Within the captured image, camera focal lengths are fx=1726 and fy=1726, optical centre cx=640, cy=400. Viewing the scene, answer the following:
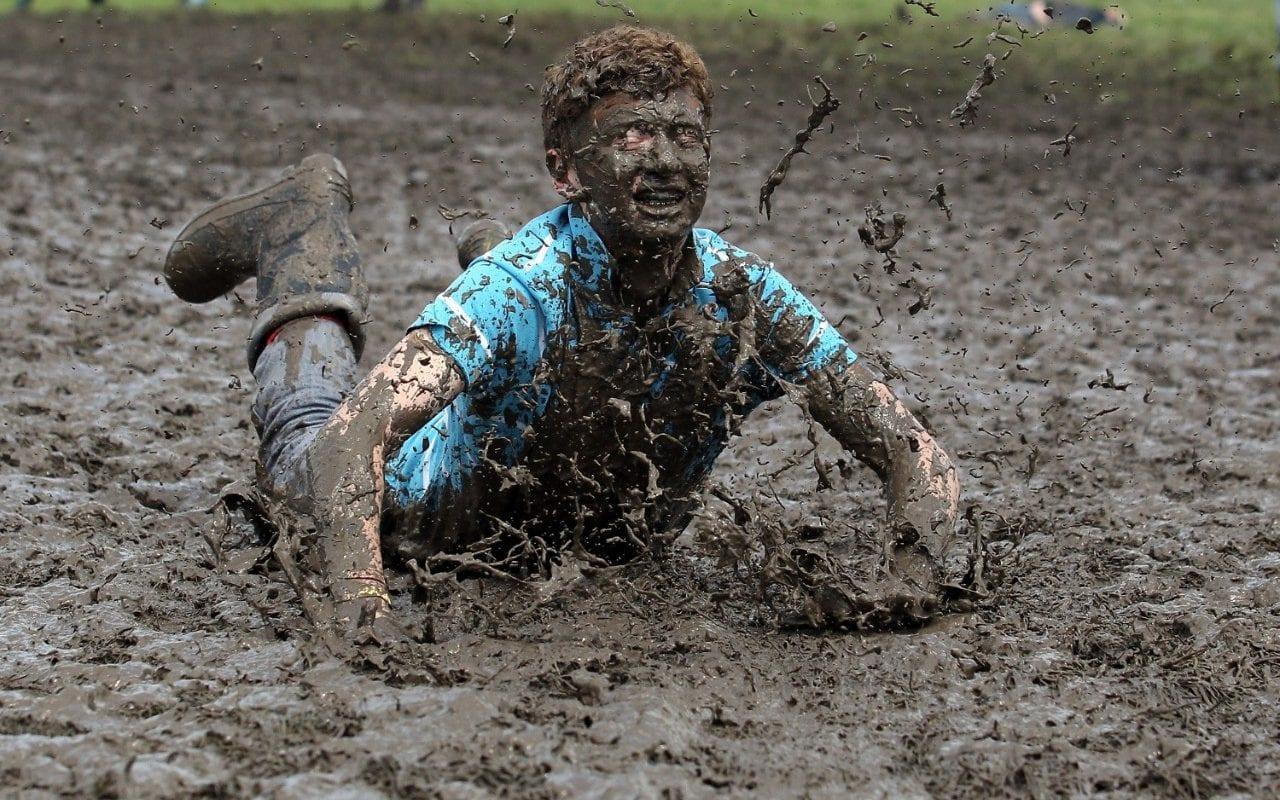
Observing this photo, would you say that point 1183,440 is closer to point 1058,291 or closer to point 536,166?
point 1058,291

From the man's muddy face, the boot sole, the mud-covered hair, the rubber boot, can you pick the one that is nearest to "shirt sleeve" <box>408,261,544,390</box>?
Result: the man's muddy face

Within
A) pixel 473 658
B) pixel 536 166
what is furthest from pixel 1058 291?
pixel 473 658

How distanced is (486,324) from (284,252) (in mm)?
1594

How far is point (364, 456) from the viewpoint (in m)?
3.89

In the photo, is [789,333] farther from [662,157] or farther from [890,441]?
[662,157]

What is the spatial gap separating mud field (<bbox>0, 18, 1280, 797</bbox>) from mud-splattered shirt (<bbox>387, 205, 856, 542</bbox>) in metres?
0.28

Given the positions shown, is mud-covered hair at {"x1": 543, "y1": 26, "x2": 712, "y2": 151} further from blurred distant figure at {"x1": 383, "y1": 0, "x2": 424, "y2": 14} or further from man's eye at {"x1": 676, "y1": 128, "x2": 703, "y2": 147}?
→ blurred distant figure at {"x1": 383, "y1": 0, "x2": 424, "y2": 14}

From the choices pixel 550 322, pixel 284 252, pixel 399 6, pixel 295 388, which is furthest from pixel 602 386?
pixel 399 6

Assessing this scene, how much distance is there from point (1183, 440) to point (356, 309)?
9.89 feet

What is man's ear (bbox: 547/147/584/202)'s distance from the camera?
4195 mm

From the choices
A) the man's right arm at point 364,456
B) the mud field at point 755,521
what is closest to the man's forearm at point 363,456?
the man's right arm at point 364,456

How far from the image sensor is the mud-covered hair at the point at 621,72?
13.4 feet

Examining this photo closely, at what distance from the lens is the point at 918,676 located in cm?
383

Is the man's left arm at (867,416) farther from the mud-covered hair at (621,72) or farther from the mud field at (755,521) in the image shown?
the mud-covered hair at (621,72)
